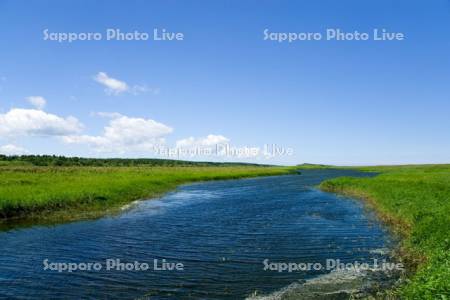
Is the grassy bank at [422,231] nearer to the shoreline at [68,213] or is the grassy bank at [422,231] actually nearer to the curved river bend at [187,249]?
the curved river bend at [187,249]

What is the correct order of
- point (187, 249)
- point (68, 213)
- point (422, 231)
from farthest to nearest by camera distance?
point (68, 213)
point (187, 249)
point (422, 231)

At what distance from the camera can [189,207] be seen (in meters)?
38.8

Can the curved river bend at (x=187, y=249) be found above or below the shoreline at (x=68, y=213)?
below

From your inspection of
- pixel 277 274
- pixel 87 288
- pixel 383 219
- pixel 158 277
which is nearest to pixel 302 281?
pixel 277 274

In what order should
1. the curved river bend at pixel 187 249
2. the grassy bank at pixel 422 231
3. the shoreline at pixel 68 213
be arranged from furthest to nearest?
the shoreline at pixel 68 213
the curved river bend at pixel 187 249
the grassy bank at pixel 422 231

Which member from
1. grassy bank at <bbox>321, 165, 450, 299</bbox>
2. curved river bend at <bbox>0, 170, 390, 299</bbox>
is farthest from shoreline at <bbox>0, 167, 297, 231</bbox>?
grassy bank at <bbox>321, 165, 450, 299</bbox>

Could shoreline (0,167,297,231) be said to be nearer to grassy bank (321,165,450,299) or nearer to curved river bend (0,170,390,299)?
curved river bend (0,170,390,299)

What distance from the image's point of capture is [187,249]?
2138cm

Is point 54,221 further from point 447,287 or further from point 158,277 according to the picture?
point 447,287

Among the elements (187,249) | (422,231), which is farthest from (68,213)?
(422,231)

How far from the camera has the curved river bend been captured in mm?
15438

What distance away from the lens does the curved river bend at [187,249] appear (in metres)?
15.4

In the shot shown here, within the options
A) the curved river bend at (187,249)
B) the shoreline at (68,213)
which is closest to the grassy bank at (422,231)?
the curved river bend at (187,249)

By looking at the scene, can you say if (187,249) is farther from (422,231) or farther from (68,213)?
(68,213)
